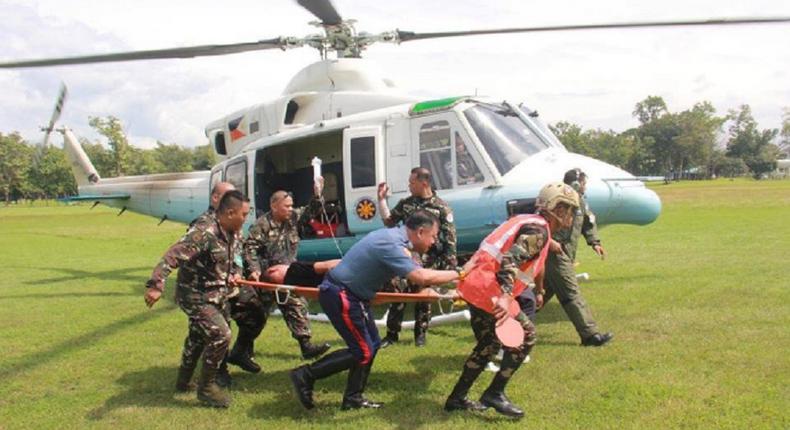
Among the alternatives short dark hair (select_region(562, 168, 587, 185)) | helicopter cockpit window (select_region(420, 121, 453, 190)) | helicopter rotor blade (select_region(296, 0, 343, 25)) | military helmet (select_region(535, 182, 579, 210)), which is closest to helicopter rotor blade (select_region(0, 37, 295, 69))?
helicopter rotor blade (select_region(296, 0, 343, 25))

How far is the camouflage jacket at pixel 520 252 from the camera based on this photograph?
4.16 m

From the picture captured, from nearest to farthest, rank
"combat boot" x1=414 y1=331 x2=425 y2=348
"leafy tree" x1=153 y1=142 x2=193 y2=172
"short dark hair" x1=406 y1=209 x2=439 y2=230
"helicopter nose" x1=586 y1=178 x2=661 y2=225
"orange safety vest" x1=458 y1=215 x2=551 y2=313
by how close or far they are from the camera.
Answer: "orange safety vest" x1=458 y1=215 x2=551 y2=313 < "short dark hair" x1=406 y1=209 x2=439 y2=230 < "combat boot" x1=414 y1=331 x2=425 y2=348 < "helicopter nose" x1=586 y1=178 x2=661 y2=225 < "leafy tree" x1=153 y1=142 x2=193 y2=172

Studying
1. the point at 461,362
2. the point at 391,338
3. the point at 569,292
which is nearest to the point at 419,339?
the point at 391,338

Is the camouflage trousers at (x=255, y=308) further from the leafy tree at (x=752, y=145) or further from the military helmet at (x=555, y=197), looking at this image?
the leafy tree at (x=752, y=145)

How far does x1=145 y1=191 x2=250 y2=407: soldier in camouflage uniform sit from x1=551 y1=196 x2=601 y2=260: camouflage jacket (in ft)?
11.4

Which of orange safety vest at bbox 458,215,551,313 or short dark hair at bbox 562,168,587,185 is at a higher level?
short dark hair at bbox 562,168,587,185

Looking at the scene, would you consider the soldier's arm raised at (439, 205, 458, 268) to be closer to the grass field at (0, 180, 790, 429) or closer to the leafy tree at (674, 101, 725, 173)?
the grass field at (0, 180, 790, 429)

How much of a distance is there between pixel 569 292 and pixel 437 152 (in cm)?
250

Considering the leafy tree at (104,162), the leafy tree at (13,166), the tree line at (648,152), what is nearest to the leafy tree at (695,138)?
the tree line at (648,152)

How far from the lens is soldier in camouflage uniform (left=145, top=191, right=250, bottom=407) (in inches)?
192

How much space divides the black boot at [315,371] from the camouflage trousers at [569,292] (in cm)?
267

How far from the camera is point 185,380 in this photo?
5352 millimetres

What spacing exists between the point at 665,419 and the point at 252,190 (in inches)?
261

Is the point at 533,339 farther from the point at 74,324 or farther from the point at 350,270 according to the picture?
the point at 74,324
